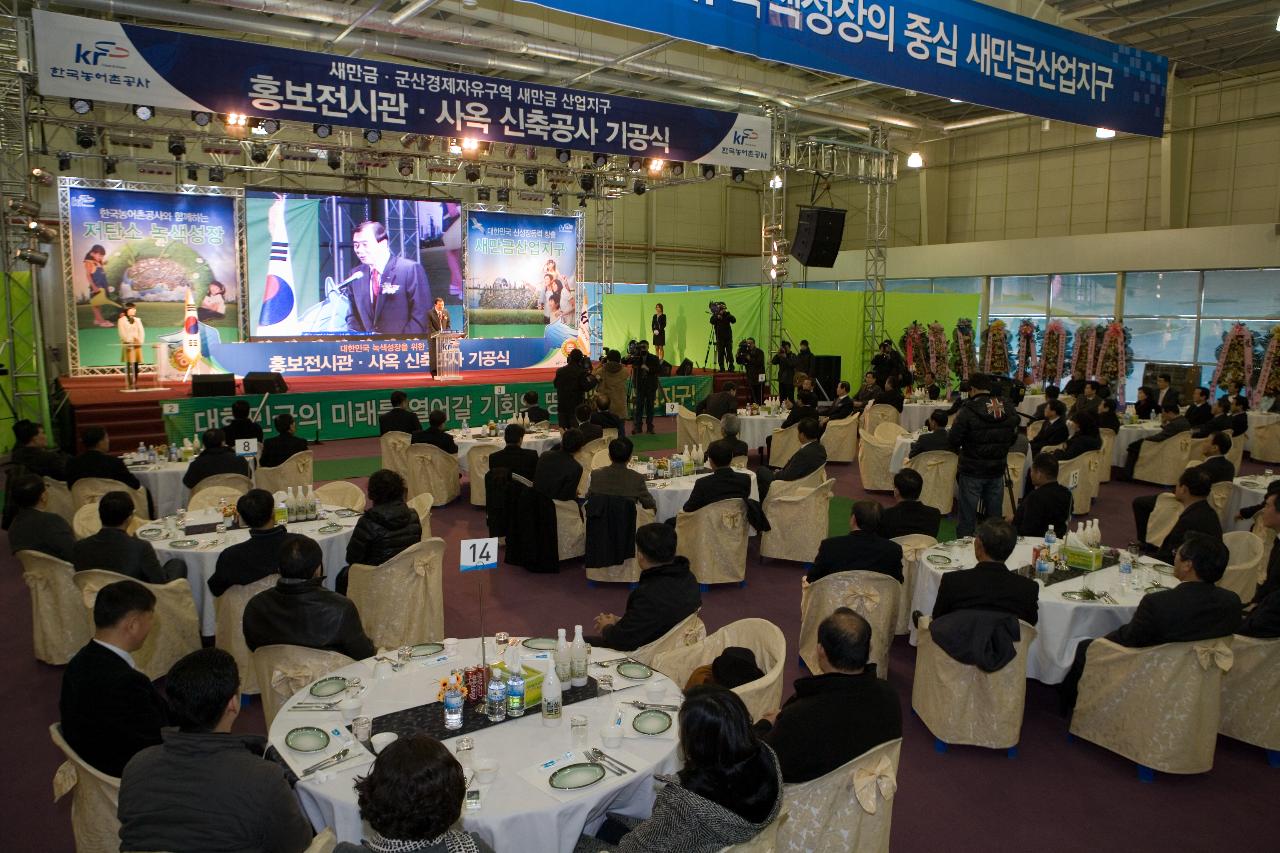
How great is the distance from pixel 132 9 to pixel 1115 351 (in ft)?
54.2

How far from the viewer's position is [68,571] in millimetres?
4988

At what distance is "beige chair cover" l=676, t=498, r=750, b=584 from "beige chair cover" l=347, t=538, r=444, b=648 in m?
2.10

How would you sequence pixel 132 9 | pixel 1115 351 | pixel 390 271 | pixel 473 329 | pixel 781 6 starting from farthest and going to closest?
1. pixel 473 329
2. pixel 390 271
3. pixel 1115 351
4. pixel 132 9
5. pixel 781 6

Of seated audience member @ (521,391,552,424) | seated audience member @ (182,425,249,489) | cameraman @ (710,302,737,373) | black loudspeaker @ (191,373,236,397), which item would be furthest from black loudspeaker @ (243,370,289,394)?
cameraman @ (710,302,737,373)

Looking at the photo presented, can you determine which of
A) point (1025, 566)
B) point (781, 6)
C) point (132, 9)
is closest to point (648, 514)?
point (1025, 566)

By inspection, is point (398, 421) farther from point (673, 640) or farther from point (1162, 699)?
point (1162, 699)

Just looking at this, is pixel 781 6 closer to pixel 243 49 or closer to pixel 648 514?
pixel 648 514

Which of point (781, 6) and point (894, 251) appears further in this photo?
point (894, 251)

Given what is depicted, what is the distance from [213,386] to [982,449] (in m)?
10.9

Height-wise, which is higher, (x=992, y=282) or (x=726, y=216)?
(x=726, y=216)

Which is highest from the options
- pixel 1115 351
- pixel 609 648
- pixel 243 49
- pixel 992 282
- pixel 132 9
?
pixel 132 9

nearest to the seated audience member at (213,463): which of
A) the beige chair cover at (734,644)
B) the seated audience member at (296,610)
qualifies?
the seated audience member at (296,610)

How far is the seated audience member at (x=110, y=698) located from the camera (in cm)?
290

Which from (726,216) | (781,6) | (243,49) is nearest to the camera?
(781,6)
